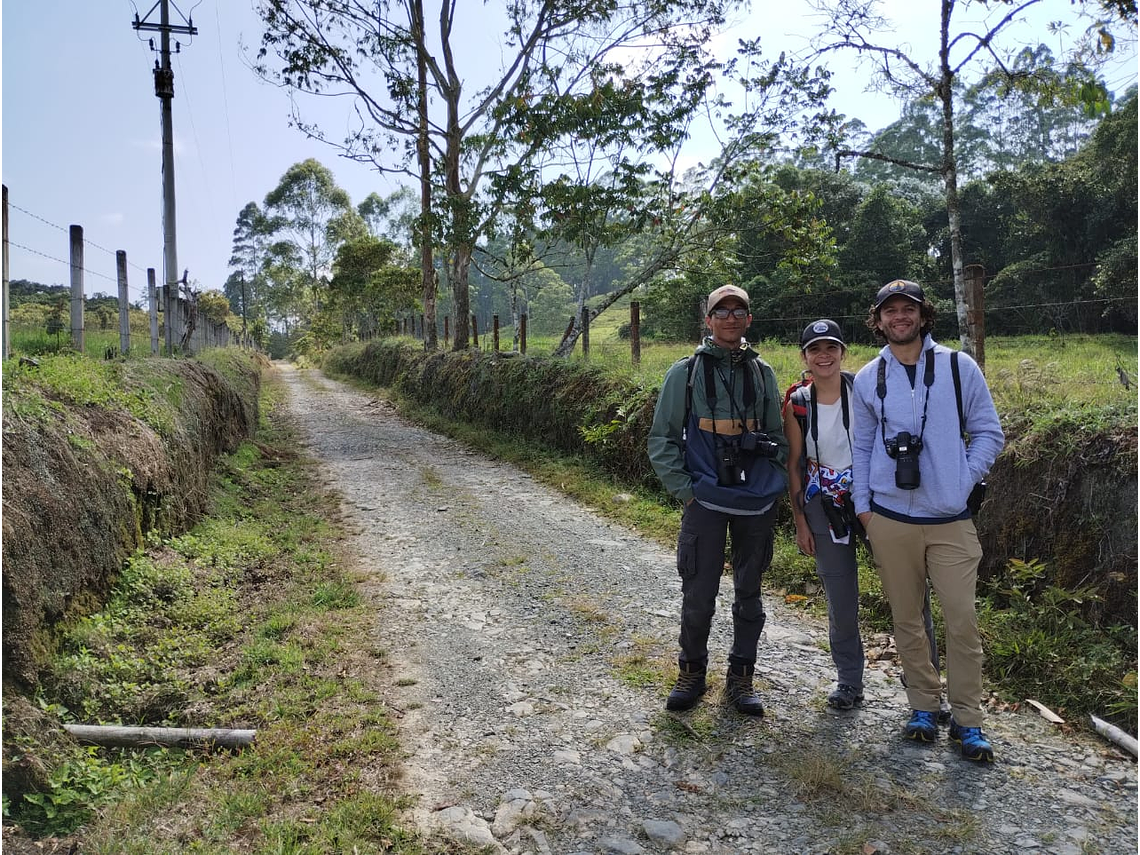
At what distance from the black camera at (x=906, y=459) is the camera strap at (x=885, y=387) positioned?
47 mm

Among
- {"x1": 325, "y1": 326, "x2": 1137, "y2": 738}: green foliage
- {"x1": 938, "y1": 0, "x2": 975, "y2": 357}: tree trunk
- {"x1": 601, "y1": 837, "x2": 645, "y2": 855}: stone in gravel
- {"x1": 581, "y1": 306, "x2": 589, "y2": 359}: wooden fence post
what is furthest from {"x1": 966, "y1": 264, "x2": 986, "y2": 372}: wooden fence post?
{"x1": 581, "y1": 306, "x2": 589, "y2": 359}: wooden fence post

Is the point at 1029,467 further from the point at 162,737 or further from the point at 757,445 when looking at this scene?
the point at 162,737

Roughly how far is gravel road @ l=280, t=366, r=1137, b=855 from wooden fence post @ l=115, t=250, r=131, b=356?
507 centimetres

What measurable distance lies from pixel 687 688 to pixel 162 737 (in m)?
2.38

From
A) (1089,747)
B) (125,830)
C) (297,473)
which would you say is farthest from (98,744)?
(297,473)

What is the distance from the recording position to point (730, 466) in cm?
335

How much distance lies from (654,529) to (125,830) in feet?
15.8

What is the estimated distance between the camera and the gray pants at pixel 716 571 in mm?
3438

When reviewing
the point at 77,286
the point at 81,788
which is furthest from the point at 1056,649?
the point at 77,286

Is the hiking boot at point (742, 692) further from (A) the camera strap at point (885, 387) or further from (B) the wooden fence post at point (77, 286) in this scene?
(B) the wooden fence post at point (77, 286)

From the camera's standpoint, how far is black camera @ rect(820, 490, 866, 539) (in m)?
3.34

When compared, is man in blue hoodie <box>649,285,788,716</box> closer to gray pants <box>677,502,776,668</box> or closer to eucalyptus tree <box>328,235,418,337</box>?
gray pants <box>677,502,776,668</box>

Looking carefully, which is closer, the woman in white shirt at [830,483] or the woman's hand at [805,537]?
the woman in white shirt at [830,483]

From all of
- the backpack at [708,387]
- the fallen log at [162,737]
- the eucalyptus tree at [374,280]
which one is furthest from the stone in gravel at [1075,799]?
the eucalyptus tree at [374,280]
